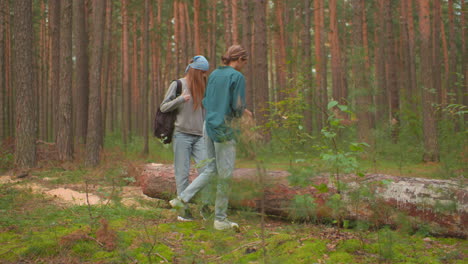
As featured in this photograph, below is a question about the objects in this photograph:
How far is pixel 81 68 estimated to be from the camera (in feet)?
38.1

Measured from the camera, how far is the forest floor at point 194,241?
312 centimetres

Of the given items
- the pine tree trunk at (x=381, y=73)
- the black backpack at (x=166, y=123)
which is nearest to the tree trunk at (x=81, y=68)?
the black backpack at (x=166, y=123)

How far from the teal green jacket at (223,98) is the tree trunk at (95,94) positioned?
7132 millimetres

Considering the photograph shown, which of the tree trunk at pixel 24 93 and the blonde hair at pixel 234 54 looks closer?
the blonde hair at pixel 234 54

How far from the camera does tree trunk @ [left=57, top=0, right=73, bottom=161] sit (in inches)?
407

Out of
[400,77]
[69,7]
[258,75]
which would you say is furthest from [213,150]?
[400,77]

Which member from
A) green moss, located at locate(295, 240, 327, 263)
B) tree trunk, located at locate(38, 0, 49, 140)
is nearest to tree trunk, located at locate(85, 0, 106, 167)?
green moss, located at locate(295, 240, 327, 263)

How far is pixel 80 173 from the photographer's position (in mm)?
8953

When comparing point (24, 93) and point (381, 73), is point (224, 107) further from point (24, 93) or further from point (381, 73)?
point (381, 73)

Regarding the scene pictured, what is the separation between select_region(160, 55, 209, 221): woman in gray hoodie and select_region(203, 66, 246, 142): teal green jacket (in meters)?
A: 0.66

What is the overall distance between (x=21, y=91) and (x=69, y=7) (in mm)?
3083

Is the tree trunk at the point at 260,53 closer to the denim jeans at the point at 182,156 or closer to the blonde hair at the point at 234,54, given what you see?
the denim jeans at the point at 182,156

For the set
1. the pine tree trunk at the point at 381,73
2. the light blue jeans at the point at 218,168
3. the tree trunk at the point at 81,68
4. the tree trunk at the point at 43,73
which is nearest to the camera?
the light blue jeans at the point at 218,168

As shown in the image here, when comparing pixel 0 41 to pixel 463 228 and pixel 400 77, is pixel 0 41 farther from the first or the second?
pixel 400 77
